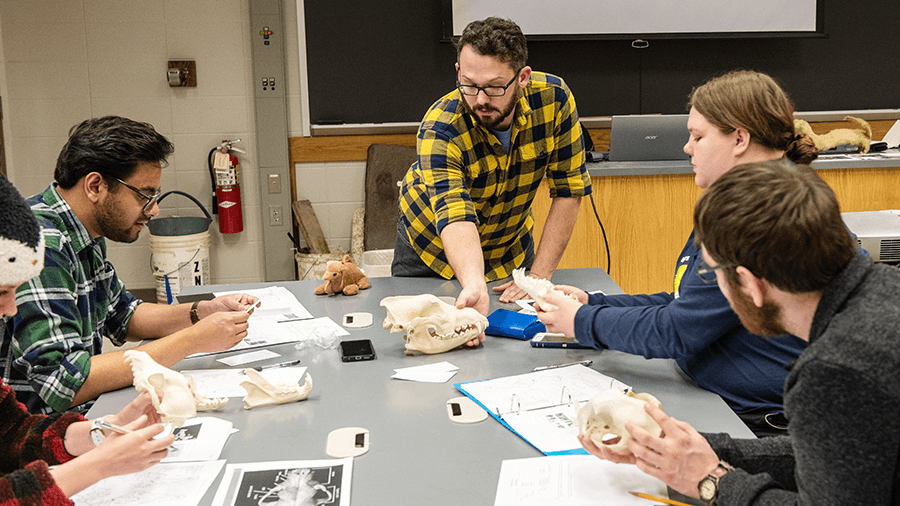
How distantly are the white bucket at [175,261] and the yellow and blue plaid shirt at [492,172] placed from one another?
2.25 metres

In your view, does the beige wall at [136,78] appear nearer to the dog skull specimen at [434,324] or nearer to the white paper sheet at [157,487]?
the dog skull specimen at [434,324]

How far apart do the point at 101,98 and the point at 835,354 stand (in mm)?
4610

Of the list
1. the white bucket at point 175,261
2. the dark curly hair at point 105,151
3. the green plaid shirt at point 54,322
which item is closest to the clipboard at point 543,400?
the green plaid shirt at point 54,322

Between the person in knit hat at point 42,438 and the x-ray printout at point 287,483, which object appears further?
the x-ray printout at point 287,483

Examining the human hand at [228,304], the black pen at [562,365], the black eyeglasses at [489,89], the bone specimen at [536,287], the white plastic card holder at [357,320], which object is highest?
the black eyeglasses at [489,89]

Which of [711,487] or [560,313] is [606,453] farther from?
[560,313]

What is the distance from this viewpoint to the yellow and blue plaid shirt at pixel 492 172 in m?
2.30

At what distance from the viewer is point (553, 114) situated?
245 cm

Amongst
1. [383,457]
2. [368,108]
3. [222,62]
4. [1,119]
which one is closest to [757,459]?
[383,457]

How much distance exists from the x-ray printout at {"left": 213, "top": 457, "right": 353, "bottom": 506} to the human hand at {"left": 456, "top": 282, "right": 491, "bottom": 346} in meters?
0.67

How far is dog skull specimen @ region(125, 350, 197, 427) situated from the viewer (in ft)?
4.48

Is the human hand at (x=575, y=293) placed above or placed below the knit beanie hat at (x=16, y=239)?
below

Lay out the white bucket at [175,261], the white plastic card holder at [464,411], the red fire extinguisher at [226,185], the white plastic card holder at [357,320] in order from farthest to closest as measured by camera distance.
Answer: the red fire extinguisher at [226,185] → the white bucket at [175,261] → the white plastic card holder at [357,320] → the white plastic card holder at [464,411]

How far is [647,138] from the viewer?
12.6ft
